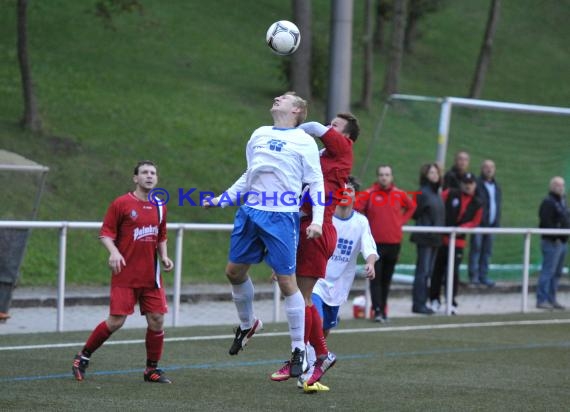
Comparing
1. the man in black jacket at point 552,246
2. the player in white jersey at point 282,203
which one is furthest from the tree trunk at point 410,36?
the player in white jersey at point 282,203

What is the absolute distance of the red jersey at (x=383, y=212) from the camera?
631 inches

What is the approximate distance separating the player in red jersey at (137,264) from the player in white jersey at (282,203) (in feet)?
2.89

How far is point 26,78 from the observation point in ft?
75.0

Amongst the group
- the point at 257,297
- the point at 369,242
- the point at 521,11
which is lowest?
the point at 257,297

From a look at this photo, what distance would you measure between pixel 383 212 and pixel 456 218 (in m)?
2.31

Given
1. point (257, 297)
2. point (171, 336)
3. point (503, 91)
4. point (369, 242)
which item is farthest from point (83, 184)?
point (503, 91)

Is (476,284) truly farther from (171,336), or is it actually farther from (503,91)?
(503,91)

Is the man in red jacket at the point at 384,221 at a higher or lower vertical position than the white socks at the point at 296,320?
higher

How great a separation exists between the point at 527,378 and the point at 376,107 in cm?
2461

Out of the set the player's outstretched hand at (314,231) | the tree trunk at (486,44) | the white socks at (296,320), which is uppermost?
the tree trunk at (486,44)

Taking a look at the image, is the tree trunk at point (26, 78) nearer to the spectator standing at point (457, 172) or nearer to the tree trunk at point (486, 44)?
the spectator standing at point (457, 172)

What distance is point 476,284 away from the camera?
20.4 m

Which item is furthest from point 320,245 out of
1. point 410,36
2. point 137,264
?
point 410,36

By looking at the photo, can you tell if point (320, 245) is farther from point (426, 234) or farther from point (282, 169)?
point (426, 234)
